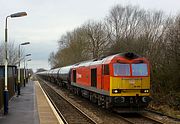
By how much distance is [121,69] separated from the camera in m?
18.6

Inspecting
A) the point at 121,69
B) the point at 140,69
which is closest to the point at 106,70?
the point at 121,69

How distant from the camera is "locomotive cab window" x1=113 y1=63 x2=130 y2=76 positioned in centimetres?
1839

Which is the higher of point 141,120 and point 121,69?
point 121,69

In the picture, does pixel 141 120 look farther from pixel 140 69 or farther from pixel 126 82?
pixel 140 69

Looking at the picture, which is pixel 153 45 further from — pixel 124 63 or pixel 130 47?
pixel 124 63

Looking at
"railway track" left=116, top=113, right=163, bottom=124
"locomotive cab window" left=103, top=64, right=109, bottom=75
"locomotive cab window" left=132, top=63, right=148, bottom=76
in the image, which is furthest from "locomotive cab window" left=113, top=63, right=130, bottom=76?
"railway track" left=116, top=113, right=163, bottom=124

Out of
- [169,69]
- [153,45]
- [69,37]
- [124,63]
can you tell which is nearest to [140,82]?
[124,63]

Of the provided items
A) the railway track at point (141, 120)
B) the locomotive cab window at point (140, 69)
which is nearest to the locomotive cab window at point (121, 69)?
the locomotive cab window at point (140, 69)

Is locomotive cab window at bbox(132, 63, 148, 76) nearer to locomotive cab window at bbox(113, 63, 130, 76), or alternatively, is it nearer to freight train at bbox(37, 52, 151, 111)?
freight train at bbox(37, 52, 151, 111)

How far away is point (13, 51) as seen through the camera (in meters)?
75.0

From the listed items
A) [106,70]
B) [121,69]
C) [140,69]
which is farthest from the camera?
[106,70]

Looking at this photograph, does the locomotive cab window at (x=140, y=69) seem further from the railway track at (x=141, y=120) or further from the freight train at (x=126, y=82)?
the railway track at (x=141, y=120)

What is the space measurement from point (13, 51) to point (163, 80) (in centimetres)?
5398

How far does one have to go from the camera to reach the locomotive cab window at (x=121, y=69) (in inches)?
724
